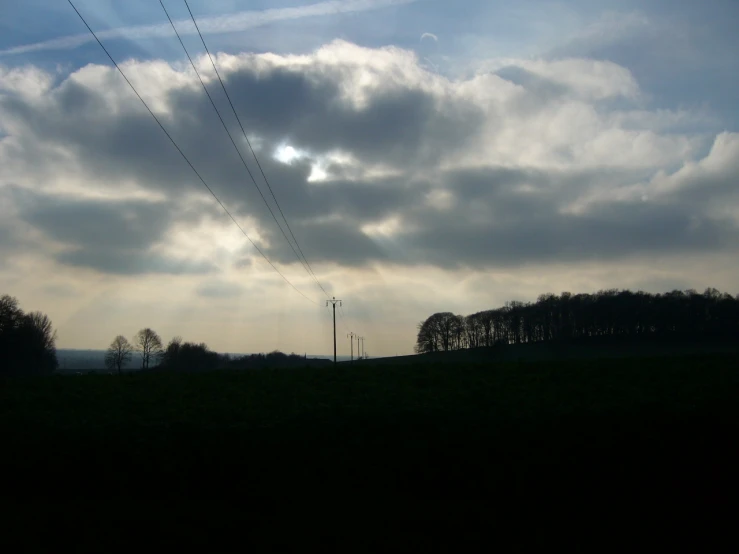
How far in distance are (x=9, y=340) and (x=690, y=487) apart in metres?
71.1

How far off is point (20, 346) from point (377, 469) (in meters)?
65.9

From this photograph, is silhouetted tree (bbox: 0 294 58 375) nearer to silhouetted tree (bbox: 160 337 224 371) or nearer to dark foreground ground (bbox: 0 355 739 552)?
silhouetted tree (bbox: 160 337 224 371)

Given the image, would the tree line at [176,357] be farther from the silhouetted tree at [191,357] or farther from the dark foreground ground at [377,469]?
the dark foreground ground at [377,469]

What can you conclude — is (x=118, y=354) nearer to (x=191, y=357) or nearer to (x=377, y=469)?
(x=191, y=357)

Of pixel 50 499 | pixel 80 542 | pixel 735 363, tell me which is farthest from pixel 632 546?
pixel 735 363

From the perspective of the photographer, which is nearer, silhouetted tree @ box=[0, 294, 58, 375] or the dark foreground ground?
the dark foreground ground

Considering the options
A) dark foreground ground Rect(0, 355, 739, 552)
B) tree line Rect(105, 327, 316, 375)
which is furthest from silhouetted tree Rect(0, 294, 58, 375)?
dark foreground ground Rect(0, 355, 739, 552)

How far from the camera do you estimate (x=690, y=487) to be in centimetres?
1271

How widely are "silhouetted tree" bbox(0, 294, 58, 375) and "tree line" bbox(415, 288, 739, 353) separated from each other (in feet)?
185

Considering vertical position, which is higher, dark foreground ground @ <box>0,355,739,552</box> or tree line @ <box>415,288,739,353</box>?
tree line @ <box>415,288,739,353</box>

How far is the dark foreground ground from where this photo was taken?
1048 cm

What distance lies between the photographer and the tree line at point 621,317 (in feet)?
218

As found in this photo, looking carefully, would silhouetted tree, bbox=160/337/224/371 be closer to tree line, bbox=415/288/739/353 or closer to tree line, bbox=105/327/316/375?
tree line, bbox=105/327/316/375

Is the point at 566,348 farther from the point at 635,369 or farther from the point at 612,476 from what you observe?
the point at 612,476
